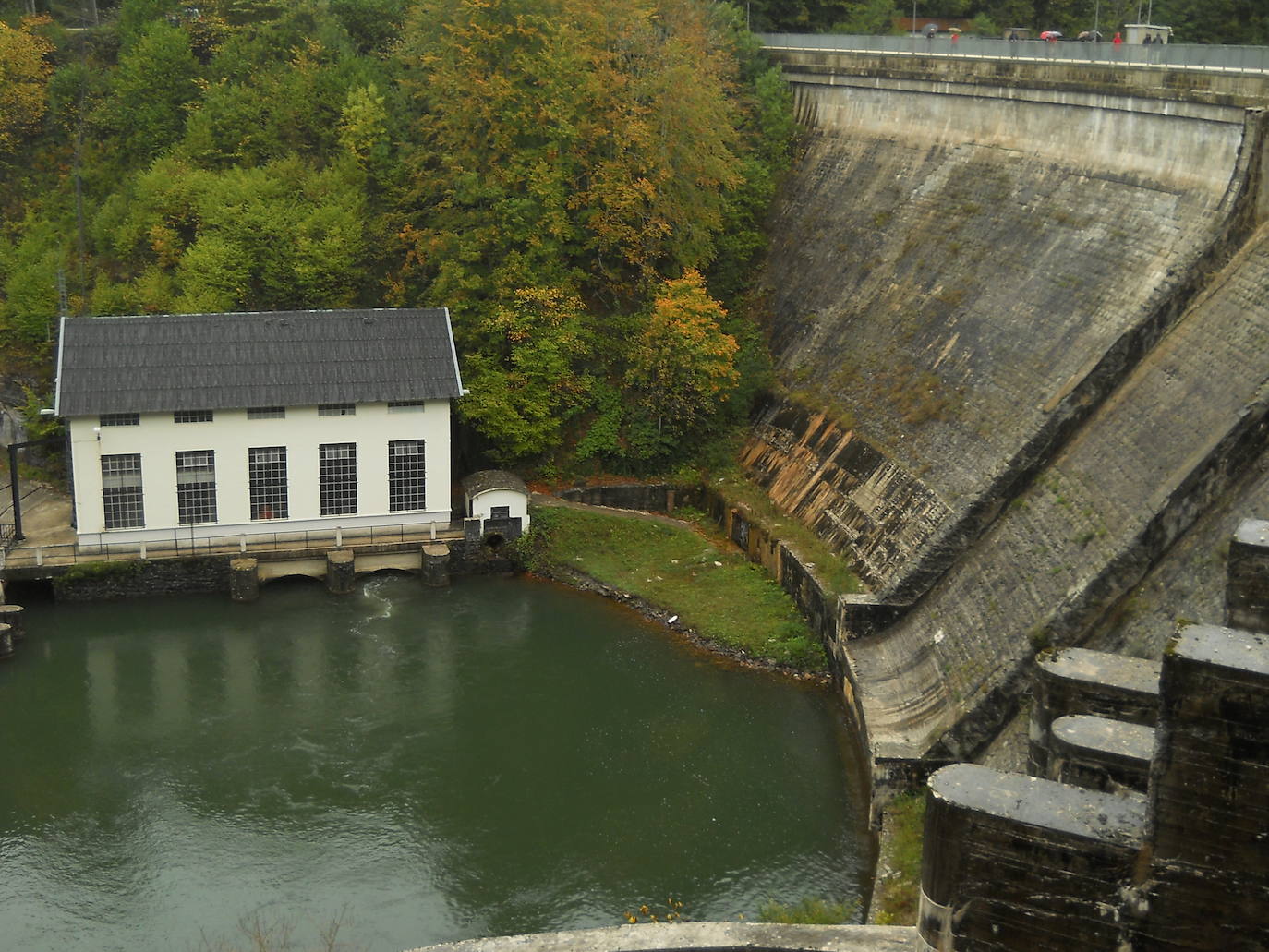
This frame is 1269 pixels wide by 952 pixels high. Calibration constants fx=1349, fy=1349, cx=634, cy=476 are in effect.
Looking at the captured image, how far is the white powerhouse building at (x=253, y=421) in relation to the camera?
1149 inches

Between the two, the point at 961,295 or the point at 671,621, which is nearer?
the point at 671,621

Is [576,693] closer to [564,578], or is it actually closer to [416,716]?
[416,716]

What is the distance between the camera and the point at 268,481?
30.2 m

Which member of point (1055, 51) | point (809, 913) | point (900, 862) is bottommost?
point (900, 862)

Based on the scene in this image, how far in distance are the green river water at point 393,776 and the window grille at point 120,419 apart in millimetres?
3844

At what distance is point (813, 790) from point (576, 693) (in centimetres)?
531

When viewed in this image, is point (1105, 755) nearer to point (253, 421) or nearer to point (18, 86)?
point (253, 421)

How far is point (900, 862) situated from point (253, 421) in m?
17.6

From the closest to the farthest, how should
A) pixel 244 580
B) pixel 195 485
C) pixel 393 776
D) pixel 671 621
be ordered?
pixel 393 776 → pixel 671 621 → pixel 244 580 → pixel 195 485

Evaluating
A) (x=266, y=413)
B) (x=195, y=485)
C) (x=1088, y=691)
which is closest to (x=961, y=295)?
(x=1088, y=691)

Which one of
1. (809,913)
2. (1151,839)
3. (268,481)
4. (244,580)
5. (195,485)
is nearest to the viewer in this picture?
(1151,839)

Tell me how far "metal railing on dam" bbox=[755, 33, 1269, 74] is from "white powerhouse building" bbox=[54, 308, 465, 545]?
14914 mm

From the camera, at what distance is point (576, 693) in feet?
81.9

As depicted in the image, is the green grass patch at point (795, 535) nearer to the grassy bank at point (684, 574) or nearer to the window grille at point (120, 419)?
the grassy bank at point (684, 574)
